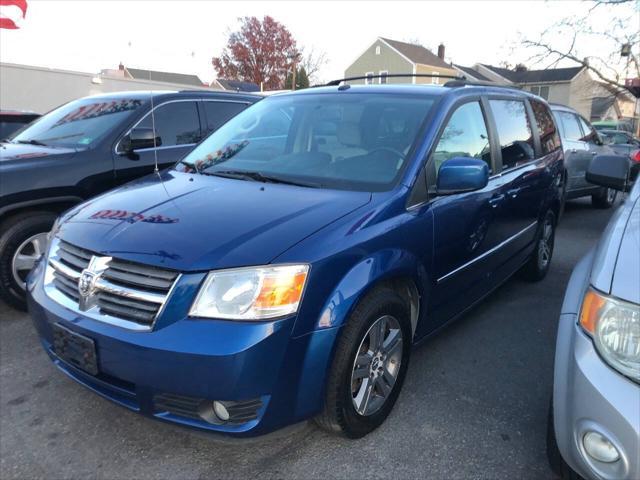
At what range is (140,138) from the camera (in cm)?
453

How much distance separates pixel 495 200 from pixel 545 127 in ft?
5.70

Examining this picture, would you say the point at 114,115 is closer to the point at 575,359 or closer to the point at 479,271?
the point at 479,271

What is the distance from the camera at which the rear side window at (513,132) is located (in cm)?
377

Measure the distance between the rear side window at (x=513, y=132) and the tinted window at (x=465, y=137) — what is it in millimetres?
280

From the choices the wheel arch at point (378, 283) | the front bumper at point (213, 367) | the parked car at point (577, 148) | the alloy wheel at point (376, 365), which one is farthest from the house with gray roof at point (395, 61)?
the front bumper at point (213, 367)

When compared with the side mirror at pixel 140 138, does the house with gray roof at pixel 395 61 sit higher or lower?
higher

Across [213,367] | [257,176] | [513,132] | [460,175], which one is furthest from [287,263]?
[513,132]

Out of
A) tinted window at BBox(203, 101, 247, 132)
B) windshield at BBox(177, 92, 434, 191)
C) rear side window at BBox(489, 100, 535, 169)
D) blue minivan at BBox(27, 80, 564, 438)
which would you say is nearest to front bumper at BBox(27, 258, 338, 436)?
blue minivan at BBox(27, 80, 564, 438)

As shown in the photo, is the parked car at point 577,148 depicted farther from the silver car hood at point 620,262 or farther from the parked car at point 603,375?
the parked car at point 603,375

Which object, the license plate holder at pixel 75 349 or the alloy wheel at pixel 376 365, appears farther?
the alloy wheel at pixel 376 365

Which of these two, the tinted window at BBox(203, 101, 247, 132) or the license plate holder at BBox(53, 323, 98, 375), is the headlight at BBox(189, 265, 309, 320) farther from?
the tinted window at BBox(203, 101, 247, 132)

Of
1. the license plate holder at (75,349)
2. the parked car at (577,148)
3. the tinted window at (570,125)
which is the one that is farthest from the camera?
the tinted window at (570,125)

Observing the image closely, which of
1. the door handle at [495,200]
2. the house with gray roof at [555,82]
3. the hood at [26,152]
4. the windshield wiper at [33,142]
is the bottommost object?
the door handle at [495,200]

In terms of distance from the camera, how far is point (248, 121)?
3701 millimetres
